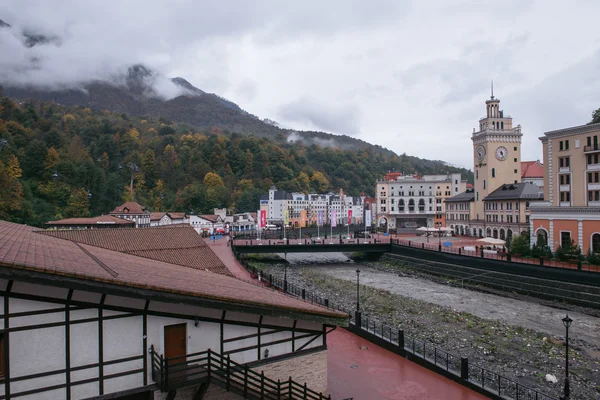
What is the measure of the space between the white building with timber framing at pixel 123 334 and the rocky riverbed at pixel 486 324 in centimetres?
1314

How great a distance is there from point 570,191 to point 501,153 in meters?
25.8

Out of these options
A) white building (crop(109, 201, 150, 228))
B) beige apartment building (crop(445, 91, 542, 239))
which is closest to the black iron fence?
beige apartment building (crop(445, 91, 542, 239))

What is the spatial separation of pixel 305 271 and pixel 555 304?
2578 centimetres

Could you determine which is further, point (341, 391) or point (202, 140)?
point (202, 140)

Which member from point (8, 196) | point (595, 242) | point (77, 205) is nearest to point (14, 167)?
point (77, 205)

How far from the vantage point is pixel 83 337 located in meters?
7.95

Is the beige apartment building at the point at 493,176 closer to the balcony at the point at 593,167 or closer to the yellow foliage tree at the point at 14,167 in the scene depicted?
the balcony at the point at 593,167

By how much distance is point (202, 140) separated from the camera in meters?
129

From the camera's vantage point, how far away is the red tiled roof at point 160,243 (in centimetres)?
2134

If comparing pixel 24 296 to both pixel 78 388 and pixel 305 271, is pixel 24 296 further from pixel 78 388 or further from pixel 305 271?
pixel 305 271

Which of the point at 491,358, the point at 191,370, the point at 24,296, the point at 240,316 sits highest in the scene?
the point at 24,296

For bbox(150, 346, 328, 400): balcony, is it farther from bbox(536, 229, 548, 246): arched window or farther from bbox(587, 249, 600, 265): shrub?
bbox(536, 229, 548, 246): arched window

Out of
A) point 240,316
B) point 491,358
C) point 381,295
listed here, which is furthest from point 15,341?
point 381,295

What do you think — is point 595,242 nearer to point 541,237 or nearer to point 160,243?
point 541,237
